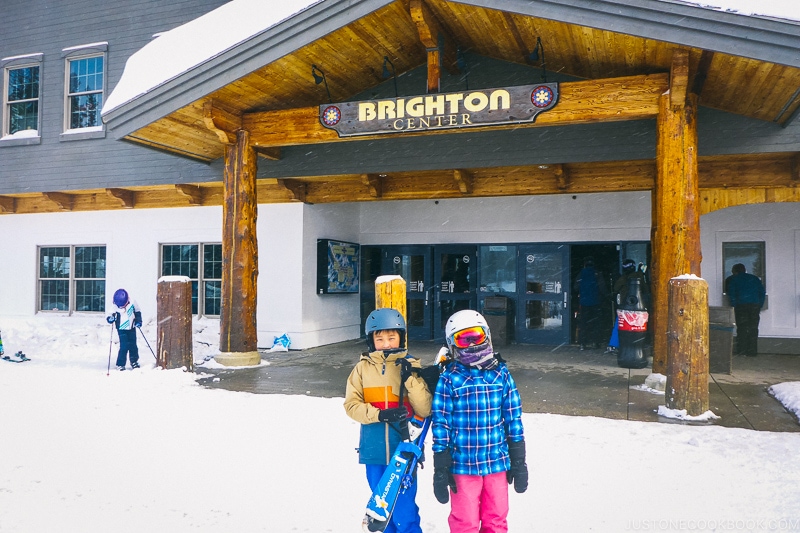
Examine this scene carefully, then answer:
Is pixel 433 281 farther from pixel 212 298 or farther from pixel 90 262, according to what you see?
pixel 90 262

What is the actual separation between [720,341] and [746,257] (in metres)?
3.49

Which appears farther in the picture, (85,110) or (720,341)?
(85,110)

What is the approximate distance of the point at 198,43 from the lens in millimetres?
9133

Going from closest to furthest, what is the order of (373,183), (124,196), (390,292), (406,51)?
(390,292), (406,51), (373,183), (124,196)

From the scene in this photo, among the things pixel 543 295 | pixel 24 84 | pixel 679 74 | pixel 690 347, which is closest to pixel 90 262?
pixel 24 84

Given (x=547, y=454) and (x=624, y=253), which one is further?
(x=624, y=253)

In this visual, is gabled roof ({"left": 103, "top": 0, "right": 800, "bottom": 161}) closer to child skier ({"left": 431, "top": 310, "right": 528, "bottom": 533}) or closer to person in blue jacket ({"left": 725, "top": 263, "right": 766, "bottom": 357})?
person in blue jacket ({"left": 725, "top": 263, "right": 766, "bottom": 357})

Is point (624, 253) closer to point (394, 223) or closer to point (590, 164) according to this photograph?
point (590, 164)

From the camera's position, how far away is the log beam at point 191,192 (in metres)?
12.5

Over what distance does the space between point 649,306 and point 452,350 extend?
8.43 m

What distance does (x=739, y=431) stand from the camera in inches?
228

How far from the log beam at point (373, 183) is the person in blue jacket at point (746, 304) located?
6602mm

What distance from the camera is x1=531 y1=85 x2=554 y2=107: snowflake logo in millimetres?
7902

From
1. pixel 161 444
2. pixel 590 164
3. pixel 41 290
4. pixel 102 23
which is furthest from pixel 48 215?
pixel 590 164
